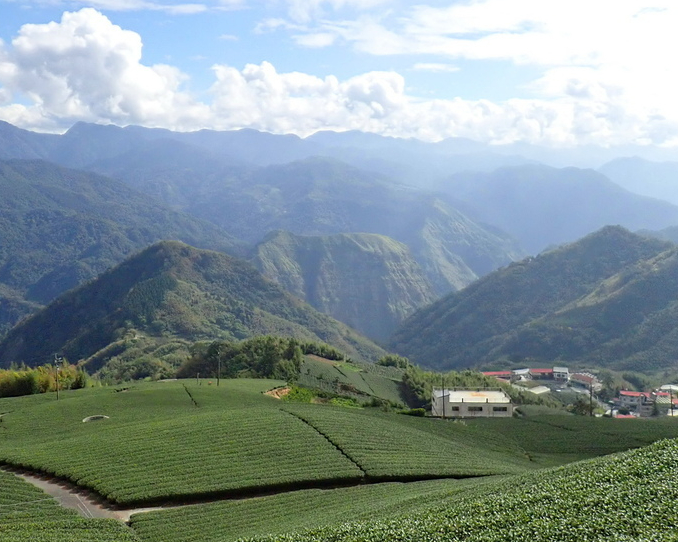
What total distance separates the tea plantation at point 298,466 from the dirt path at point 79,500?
0.54 m

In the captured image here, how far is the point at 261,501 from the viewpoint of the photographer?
4116 cm

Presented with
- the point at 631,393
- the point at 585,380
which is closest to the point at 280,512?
the point at 631,393

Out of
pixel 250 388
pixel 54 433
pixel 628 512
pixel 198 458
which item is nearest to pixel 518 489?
pixel 628 512

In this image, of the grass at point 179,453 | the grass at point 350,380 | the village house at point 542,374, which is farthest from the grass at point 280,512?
the village house at point 542,374

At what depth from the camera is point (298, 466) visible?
4738 cm

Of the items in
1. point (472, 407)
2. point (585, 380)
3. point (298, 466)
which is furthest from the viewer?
point (585, 380)

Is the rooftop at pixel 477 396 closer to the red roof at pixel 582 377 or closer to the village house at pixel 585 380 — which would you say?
the village house at pixel 585 380

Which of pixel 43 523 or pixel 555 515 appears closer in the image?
pixel 555 515

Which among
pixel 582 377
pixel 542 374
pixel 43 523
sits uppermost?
pixel 43 523

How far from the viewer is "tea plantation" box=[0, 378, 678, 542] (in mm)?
33688

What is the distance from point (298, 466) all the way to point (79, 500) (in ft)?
51.1

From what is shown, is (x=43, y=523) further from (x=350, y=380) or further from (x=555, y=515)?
(x=350, y=380)

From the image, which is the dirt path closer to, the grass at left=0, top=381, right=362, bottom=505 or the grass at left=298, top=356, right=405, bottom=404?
the grass at left=0, top=381, right=362, bottom=505

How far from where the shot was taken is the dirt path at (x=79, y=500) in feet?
127
